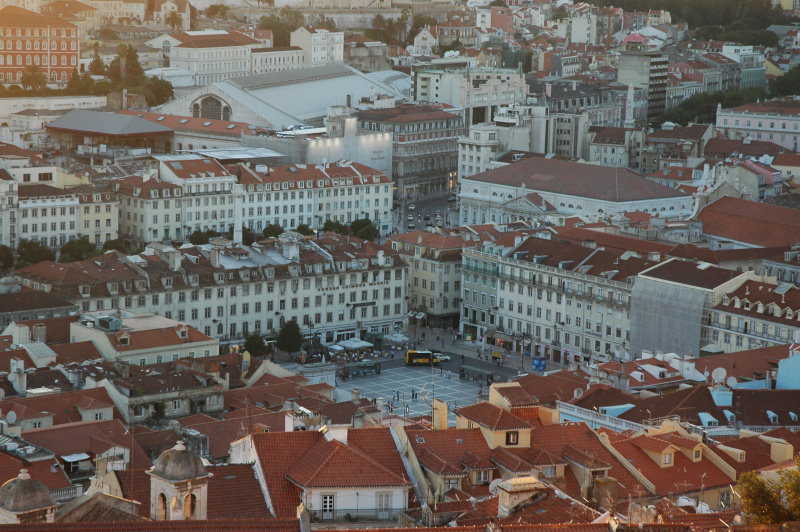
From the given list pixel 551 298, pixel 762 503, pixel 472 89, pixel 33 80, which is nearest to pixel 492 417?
pixel 762 503

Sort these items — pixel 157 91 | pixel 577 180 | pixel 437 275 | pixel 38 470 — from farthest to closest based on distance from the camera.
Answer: pixel 157 91 < pixel 577 180 < pixel 437 275 < pixel 38 470

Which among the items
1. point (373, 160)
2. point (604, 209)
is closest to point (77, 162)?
point (373, 160)

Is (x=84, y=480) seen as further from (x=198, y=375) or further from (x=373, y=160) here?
(x=373, y=160)

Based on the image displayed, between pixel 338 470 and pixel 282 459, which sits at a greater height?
pixel 282 459

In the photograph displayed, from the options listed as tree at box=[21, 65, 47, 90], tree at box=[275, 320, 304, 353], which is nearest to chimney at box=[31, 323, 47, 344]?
tree at box=[275, 320, 304, 353]

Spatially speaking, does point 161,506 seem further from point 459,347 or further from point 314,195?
point 314,195

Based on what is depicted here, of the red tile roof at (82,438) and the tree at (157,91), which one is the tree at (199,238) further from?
the tree at (157,91)

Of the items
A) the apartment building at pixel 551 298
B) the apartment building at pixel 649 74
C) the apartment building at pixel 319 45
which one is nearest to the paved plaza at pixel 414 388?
the apartment building at pixel 551 298
